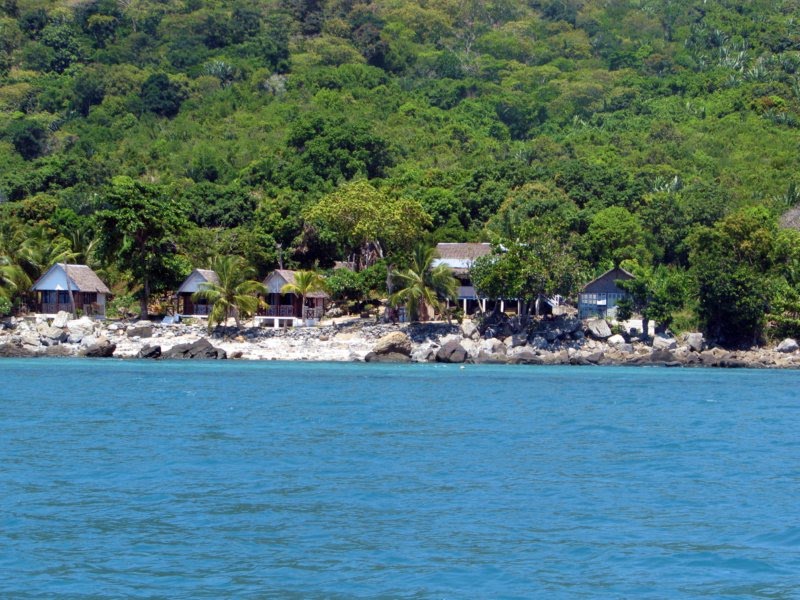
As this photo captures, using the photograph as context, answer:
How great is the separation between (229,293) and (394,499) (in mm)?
33887

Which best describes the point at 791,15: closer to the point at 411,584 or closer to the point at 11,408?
the point at 11,408

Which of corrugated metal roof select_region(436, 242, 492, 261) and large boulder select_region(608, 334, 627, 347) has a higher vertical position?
corrugated metal roof select_region(436, 242, 492, 261)

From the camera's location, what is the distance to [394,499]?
13.7 m

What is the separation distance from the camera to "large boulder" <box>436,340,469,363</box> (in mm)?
43688

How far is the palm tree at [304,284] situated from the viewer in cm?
4912

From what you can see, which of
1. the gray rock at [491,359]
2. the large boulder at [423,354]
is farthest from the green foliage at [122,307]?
the gray rock at [491,359]

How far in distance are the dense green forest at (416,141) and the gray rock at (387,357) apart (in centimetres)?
451

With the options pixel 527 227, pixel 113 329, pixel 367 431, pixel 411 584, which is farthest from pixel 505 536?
pixel 113 329

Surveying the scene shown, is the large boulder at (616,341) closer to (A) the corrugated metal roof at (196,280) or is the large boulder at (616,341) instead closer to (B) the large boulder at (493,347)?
(B) the large boulder at (493,347)

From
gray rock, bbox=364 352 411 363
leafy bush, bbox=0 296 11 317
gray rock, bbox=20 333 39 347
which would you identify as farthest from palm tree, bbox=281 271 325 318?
leafy bush, bbox=0 296 11 317

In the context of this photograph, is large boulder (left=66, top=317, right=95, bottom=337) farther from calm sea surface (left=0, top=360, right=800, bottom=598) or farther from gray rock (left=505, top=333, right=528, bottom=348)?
calm sea surface (left=0, top=360, right=800, bottom=598)

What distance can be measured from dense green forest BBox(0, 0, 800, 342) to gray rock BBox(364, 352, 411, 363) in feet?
14.8

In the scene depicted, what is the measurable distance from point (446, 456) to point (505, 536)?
5399 mm

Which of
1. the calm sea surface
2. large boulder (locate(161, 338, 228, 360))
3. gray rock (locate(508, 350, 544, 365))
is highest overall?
large boulder (locate(161, 338, 228, 360))
